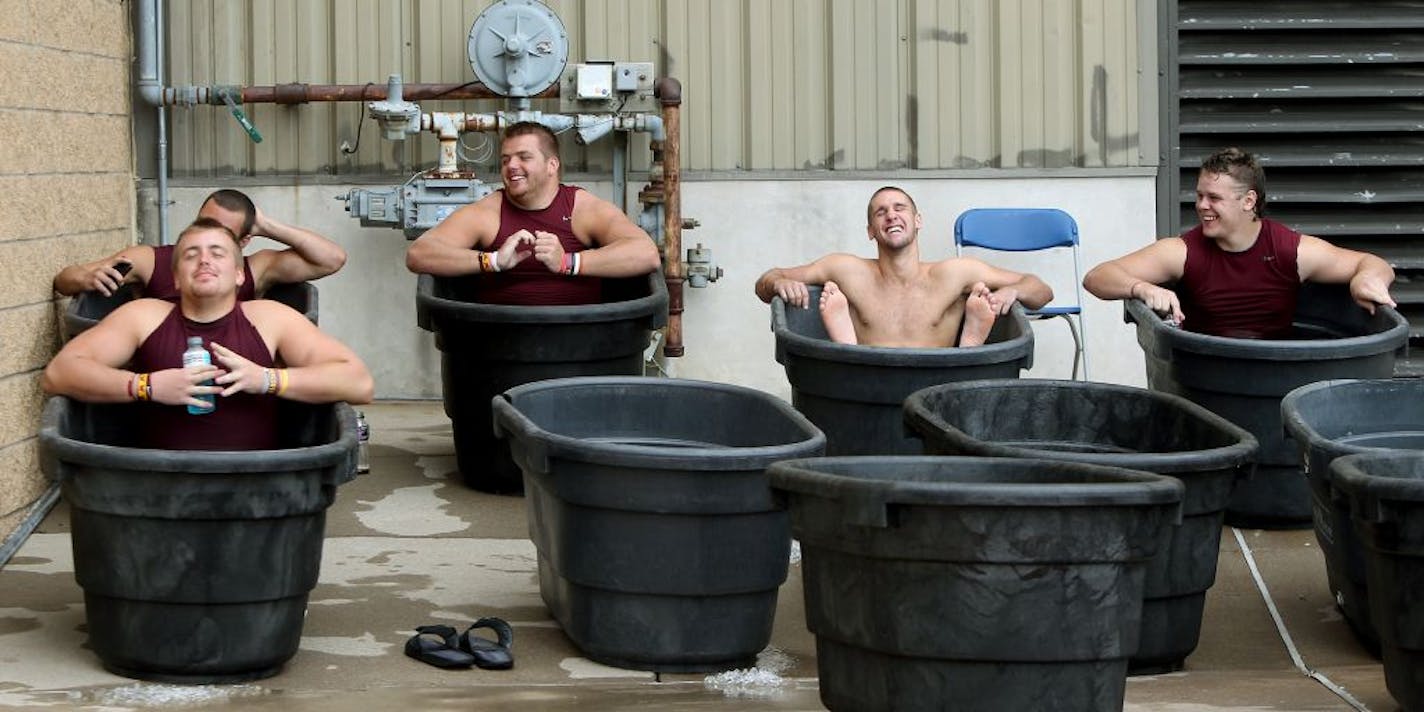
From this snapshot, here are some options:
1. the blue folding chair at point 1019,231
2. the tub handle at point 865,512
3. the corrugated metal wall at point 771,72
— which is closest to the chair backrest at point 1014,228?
the blue folding chair at point 1019,231

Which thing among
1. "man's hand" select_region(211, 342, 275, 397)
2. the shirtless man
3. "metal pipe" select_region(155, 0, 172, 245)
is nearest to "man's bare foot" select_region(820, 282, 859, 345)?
the shirtless man

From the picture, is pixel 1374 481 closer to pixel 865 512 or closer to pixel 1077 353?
pixel 865 512

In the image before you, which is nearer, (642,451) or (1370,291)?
(642,451)

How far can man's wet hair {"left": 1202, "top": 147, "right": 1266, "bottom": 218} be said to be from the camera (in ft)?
21.5

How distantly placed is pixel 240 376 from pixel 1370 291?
339cm

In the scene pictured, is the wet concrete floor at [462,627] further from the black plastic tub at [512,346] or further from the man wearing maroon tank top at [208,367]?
the man wearing maroon tank top at [208,367]

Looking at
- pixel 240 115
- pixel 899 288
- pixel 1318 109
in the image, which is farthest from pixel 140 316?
pixel 1318 109

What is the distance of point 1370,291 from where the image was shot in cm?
626

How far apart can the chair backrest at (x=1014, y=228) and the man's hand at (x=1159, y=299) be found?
4.99 feet

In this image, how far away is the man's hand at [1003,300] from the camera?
634cm

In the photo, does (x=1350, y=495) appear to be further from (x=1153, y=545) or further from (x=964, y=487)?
(x=964, y=487)

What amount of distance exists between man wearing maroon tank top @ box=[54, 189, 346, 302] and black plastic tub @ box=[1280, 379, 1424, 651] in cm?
302

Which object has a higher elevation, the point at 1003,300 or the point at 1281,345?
the point at 1003,300

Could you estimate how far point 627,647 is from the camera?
4.83 meters
